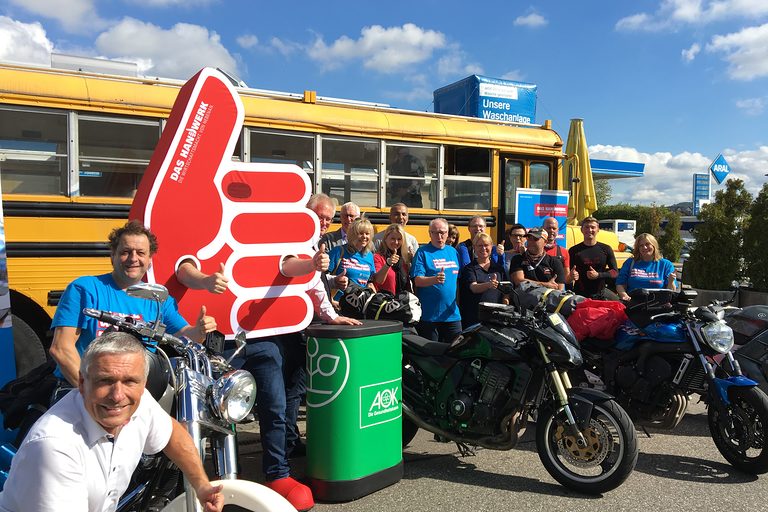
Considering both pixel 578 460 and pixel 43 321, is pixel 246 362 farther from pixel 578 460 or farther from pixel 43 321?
pixel 43 321

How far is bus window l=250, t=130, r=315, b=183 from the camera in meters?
6.33

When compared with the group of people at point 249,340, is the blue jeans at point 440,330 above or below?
below

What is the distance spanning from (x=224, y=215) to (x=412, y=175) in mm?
3924

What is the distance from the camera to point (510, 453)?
4.55m

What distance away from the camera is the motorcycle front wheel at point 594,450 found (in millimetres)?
3648

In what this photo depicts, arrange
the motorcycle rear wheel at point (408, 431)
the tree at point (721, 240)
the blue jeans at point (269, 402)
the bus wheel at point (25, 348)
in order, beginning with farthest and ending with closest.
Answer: the tree at point (721, 240), the bus wheel at point (25, 348), the motorcycle rear wheel at point (408, 431), the blue jeans at point (269, 402)

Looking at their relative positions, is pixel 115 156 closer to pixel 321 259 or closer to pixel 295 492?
pixel 321 259

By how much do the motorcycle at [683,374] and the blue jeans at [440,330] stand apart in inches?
46.0

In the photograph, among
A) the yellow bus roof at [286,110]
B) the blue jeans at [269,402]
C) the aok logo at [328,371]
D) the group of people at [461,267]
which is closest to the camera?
the blue jeans at [269,402]

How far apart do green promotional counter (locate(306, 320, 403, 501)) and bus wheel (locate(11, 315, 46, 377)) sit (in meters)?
2.90

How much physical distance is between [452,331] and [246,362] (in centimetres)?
224

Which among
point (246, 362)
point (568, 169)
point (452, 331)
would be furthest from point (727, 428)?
point (568, 169)

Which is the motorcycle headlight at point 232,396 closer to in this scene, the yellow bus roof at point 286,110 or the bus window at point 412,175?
the yellow bus roof at point 286,110

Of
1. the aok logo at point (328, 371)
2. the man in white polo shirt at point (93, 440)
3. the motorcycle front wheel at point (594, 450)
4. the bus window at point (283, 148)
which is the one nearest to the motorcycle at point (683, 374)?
the motorcycle front wheel at point (594, 450)
